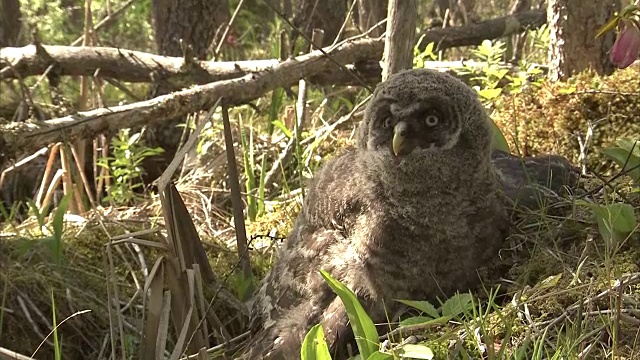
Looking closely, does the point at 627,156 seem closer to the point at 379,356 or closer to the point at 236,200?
→ the point at 379,356

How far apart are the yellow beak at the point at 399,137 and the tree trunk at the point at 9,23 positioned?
4349 mm

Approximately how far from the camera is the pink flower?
2.20 metres

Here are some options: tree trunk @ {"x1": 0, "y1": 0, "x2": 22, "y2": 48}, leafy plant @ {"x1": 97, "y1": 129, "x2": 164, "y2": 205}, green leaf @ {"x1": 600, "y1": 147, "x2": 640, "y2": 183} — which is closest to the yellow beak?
green leaf @ {"x1": 600, "y1": 147, "x2": 640, "y2": 183}

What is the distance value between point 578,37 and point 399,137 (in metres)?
1.86

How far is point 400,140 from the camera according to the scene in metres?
2.41

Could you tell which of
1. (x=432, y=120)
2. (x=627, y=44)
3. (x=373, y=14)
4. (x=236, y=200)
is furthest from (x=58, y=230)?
(x=373, y=14)

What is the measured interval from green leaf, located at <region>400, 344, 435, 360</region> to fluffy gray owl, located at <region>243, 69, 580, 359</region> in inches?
20.1

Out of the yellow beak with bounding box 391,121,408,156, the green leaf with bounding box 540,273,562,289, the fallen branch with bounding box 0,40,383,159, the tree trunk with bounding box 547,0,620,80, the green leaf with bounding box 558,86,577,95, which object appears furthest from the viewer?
the tree trunk with bounding box 547,0,620,80

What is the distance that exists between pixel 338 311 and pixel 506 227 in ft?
2.14

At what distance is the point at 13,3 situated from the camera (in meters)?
6.64

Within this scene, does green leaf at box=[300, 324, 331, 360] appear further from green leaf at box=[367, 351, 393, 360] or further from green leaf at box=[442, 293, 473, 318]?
green leaf at box=[442, 293, 473, 318]

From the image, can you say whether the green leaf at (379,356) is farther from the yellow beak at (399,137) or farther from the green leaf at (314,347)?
the yellow beak at (399,137)

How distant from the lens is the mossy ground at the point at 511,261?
6.65 ft

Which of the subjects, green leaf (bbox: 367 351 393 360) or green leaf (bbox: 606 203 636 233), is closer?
green leaf (bbox: 367 351 393 360)
